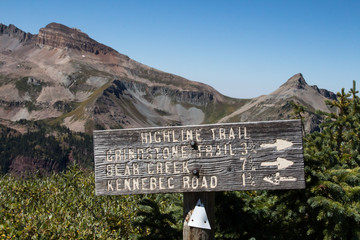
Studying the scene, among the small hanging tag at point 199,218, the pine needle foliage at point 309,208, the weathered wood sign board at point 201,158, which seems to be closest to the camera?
the weathered wood sign board at point 201,158

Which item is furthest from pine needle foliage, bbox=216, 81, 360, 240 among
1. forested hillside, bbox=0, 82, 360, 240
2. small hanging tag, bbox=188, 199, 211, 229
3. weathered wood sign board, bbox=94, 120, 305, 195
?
small hanging tag, bbox=188, 199, 211, 229

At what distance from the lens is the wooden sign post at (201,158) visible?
3.81m

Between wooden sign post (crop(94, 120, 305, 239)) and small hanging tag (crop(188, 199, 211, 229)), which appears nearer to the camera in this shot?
wooden sign post (crop(94, 120, 305, 239))

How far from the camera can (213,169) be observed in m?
3.93

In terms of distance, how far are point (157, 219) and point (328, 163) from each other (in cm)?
254

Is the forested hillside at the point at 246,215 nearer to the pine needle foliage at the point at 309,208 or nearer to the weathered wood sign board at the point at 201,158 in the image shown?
the pine needle foliage at the point at 309,208

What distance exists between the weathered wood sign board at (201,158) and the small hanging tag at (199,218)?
20 cm

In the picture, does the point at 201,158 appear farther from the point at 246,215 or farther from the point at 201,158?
the point at 246,215

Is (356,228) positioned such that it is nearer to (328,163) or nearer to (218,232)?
(328,163)

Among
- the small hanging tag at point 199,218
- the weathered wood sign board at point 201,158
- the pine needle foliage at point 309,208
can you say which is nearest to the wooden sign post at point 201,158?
the weathered wood sign board at point 201,158

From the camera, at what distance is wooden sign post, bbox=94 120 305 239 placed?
3.81m

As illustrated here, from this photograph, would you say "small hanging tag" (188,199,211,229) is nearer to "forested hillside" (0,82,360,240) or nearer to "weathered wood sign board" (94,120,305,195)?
"weathered wood sign board" (94,120,305,195)

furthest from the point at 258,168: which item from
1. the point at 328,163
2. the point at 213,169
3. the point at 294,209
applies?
the point at 328,163

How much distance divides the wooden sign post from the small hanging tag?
0.19 m
